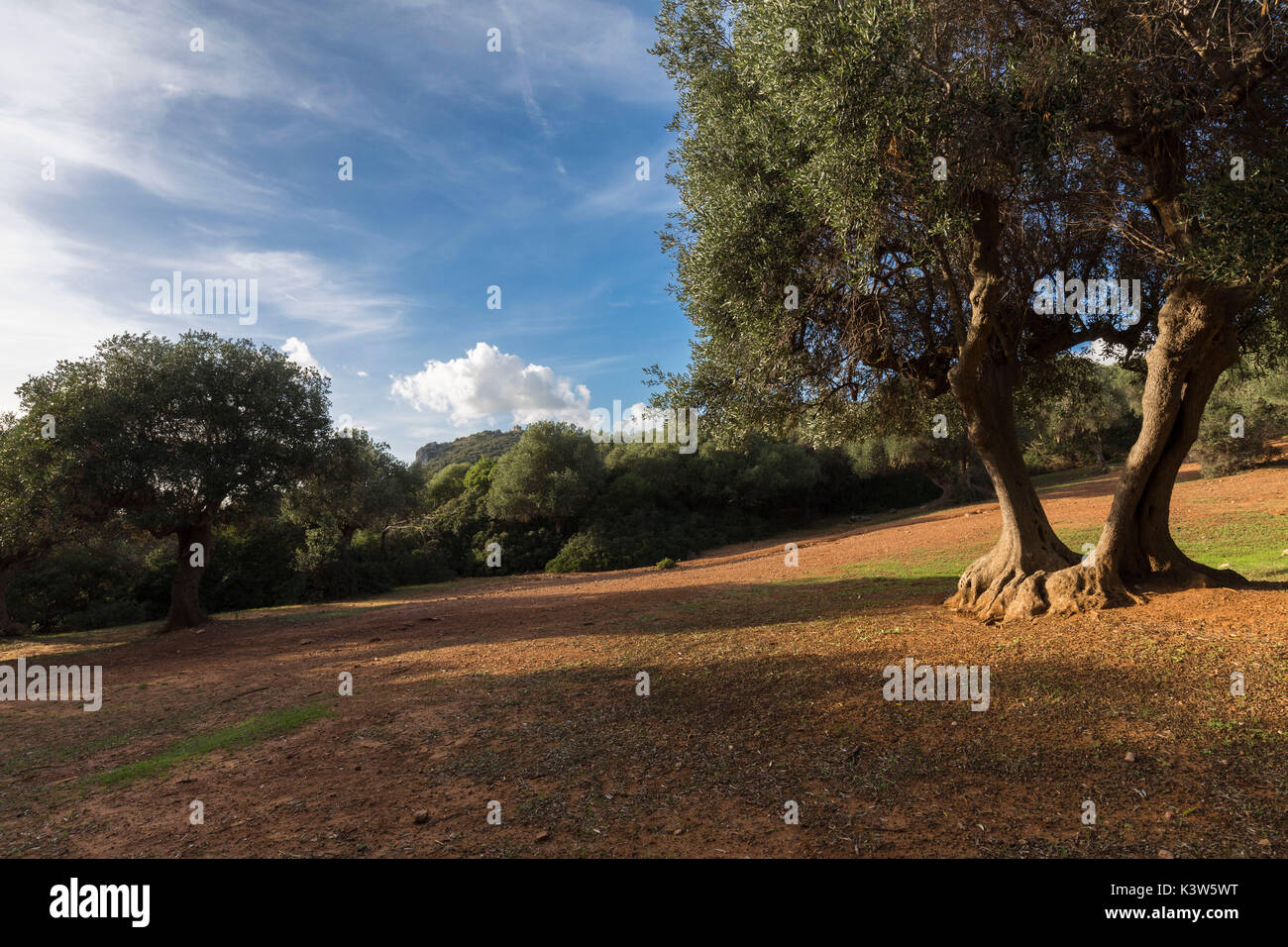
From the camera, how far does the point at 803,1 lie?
8.09 meters

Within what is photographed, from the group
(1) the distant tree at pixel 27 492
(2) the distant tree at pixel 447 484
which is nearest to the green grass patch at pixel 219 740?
(1) the distant tree at pixel 27 492

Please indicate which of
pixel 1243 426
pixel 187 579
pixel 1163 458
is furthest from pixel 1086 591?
pixel 1243 426

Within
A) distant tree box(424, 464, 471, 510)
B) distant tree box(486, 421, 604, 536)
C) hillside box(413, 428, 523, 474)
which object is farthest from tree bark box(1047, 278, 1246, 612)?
hillside box(413, 428, 523, 474)

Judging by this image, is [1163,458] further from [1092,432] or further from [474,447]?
[474,447]

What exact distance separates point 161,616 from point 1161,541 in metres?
34.0

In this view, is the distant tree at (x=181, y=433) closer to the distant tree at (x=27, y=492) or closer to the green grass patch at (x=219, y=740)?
the distant tree at (x=27, y=492)

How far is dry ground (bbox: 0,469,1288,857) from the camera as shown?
4.46 metres

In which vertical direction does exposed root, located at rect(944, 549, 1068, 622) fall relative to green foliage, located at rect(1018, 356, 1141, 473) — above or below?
below

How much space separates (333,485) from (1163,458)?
72.1ft

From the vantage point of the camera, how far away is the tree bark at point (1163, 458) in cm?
885

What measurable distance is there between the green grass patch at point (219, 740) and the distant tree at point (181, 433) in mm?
11392

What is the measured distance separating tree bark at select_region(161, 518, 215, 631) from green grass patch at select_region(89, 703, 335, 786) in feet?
42.8

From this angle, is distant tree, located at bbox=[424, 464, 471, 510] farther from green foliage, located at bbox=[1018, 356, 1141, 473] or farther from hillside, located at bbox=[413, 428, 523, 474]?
green foliage, located at bbox=[1018, 356, 1141, 473]

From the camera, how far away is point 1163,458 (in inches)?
392
